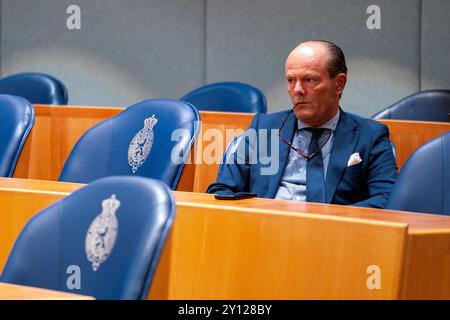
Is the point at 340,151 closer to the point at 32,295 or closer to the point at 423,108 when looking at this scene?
the point at 423,108

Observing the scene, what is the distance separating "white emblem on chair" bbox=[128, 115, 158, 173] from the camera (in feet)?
9.66

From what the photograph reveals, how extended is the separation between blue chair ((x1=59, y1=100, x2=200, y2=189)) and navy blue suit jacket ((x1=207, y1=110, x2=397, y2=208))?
0.17 meters

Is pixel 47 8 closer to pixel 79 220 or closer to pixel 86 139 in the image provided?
pixel 86 139

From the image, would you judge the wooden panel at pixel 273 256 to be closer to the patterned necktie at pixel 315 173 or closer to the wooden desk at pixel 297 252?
the wooden desk at pixel 297 252

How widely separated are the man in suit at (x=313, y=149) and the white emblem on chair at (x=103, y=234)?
1.18 metres

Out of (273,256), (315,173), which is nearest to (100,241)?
(273,256)

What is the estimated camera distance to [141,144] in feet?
9.75

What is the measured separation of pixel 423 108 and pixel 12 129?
76.0 inches

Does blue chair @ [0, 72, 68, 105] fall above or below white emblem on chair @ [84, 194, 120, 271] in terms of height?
above

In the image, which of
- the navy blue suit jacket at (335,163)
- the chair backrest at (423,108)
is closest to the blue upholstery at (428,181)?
the navy blue suit jacket at (335,163)

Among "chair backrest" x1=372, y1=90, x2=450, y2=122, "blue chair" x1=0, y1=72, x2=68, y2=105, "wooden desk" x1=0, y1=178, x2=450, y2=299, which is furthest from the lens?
"blue chair" x1=0, y1=72, x2=68, y2=105

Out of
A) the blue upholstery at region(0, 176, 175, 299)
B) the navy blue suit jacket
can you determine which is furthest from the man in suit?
the blue upholstery at region(0, 176, 175, 299)

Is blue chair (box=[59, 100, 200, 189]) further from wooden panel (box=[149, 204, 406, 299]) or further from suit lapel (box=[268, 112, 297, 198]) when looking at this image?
wooden panel (box=[149, 204, 406, 299])
